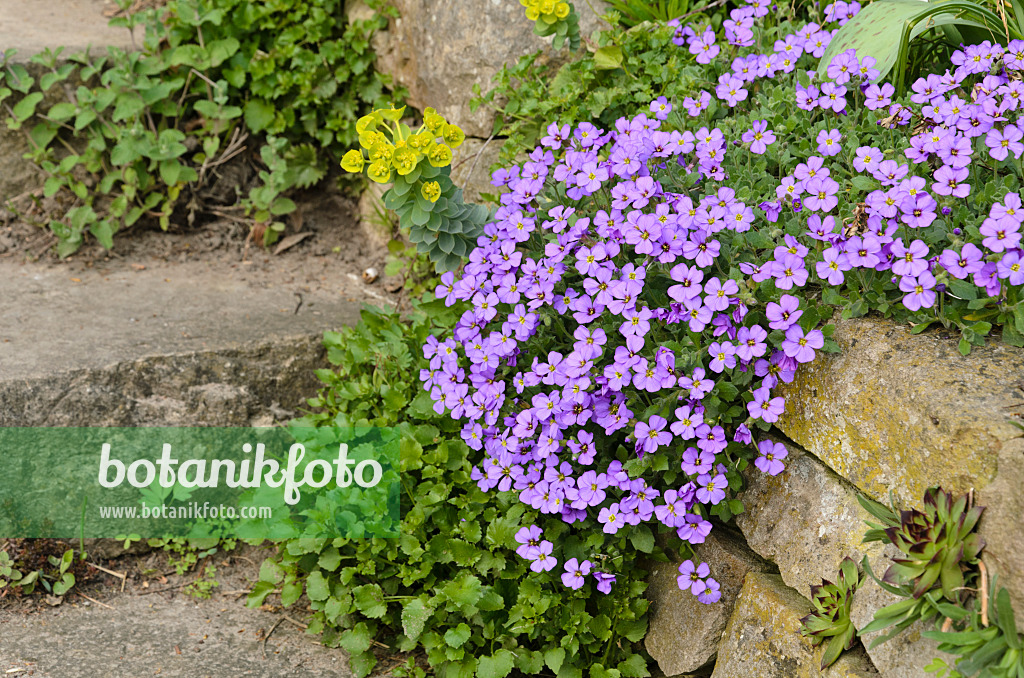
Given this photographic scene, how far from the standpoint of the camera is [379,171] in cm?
192

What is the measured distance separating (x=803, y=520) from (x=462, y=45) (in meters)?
2.10

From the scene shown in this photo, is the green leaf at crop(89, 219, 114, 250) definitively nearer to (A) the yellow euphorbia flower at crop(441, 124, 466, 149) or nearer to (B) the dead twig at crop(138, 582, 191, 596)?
(B) the dead twig at crop(138, 582, 191, 596)

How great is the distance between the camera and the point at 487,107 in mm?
2967

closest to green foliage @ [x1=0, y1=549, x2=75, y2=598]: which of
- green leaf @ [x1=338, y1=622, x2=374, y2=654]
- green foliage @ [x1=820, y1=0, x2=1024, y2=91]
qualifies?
green leaf @ [x1=338, y1=622, x2=374, y2=654]

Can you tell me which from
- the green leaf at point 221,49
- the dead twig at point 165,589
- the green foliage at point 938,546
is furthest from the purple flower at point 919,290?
the green leaf at point 221,49

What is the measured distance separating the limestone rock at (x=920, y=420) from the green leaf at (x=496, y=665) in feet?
2.83

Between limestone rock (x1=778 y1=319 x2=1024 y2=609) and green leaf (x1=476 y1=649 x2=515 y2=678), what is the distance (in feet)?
2.83

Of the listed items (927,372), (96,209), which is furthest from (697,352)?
(96,209)

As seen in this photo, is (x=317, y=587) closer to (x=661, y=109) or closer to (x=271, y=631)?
(x=271, y=631)

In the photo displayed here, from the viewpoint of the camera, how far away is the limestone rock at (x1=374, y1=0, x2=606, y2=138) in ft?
9.62

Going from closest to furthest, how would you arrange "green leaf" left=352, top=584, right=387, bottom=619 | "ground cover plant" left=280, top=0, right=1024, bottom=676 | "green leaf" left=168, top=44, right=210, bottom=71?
1. "ground cover plant" left=280, top=0, right=1024, bottom=676
2. "green leaf" left=352, top=584, right=387, bottom=619
3. "green leaf" left=168, top=44, right=210, bottom=71

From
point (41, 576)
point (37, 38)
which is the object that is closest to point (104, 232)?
point (37, 38)

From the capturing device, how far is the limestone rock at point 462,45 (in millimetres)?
2932

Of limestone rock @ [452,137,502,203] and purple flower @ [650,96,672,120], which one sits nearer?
purple flower @ [650,96,672,120]
